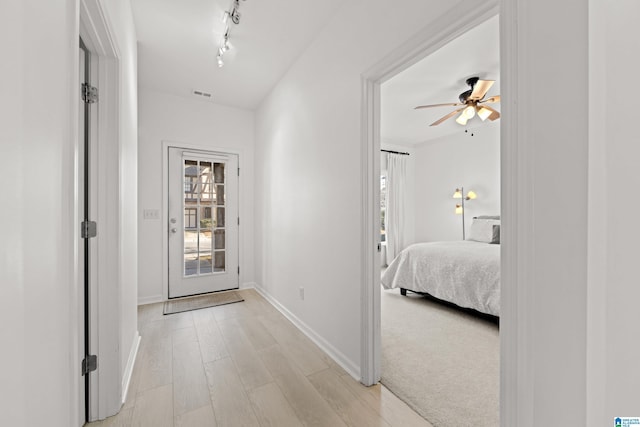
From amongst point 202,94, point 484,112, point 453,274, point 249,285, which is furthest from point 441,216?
point 202,94

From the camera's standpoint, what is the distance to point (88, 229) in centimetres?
141

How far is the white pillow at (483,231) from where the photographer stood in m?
3.88

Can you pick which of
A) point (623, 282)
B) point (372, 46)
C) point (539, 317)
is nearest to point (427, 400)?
point (539, 317)

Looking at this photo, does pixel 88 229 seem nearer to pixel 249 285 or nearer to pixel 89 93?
pixel 89 93

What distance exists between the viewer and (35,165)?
626 millimetres

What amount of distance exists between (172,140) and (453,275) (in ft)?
12.6

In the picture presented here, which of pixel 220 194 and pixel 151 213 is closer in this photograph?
pixel 151 213

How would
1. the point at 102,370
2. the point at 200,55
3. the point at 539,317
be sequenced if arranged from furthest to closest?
the point at 200,55, the point at 102,370, the point at 539,317

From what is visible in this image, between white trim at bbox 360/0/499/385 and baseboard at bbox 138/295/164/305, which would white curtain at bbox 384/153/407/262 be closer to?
white trim at bbox 360/0/499/385

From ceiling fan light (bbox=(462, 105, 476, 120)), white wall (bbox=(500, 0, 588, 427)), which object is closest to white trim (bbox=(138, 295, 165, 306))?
white wall (bbox=(500, 0, 588, 427))

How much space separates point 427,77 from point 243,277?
356 cm

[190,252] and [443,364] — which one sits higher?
[190,252]

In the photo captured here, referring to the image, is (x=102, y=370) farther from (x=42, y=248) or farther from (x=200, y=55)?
(x=200, y=55)

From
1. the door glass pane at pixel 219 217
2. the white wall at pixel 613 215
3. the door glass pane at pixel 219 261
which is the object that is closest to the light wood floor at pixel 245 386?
the door glass pane at pixel 219 261
